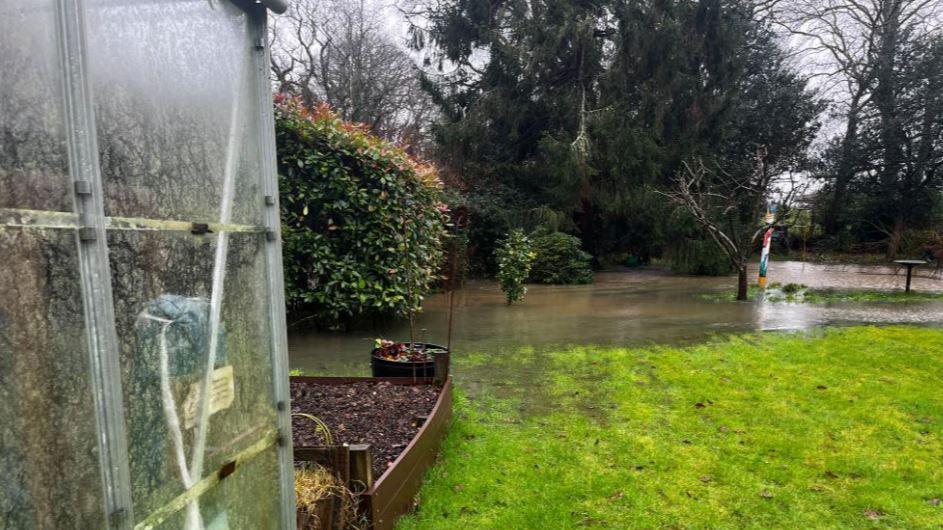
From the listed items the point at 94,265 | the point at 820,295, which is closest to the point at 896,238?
the point at 820,295

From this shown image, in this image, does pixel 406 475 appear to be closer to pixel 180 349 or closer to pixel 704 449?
pixel 180 349

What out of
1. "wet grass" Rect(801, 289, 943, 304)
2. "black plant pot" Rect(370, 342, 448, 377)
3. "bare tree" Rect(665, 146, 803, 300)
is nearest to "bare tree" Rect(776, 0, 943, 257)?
"bare tree" Rect(665, 146, 803, 300)

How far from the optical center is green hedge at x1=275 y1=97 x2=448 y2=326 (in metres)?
5.97

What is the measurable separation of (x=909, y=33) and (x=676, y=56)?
932 cm

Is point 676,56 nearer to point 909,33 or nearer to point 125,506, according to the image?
point 909,33

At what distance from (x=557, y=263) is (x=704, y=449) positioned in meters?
9.66

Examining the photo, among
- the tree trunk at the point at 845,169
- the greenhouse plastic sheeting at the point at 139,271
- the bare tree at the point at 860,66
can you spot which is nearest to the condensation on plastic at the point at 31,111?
the greenhouse plastic sheeting at the point at 139,271

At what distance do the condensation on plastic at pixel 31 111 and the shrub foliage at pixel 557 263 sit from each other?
12.1 metres

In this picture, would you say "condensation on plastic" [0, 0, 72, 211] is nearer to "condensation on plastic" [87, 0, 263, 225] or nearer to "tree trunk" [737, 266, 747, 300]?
"condensation on plastic" [87, 0, 263, 225]

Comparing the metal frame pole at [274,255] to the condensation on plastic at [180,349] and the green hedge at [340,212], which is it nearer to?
the condensation on plastic at [180,349]

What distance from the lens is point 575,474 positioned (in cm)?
304

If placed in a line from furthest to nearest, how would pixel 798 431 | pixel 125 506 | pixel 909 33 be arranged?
pixel 909 33, pixel 798 431, pixel 125 506

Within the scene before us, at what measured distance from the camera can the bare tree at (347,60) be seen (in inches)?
792

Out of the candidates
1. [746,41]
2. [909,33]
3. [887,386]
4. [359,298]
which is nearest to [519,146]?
[746,41]
